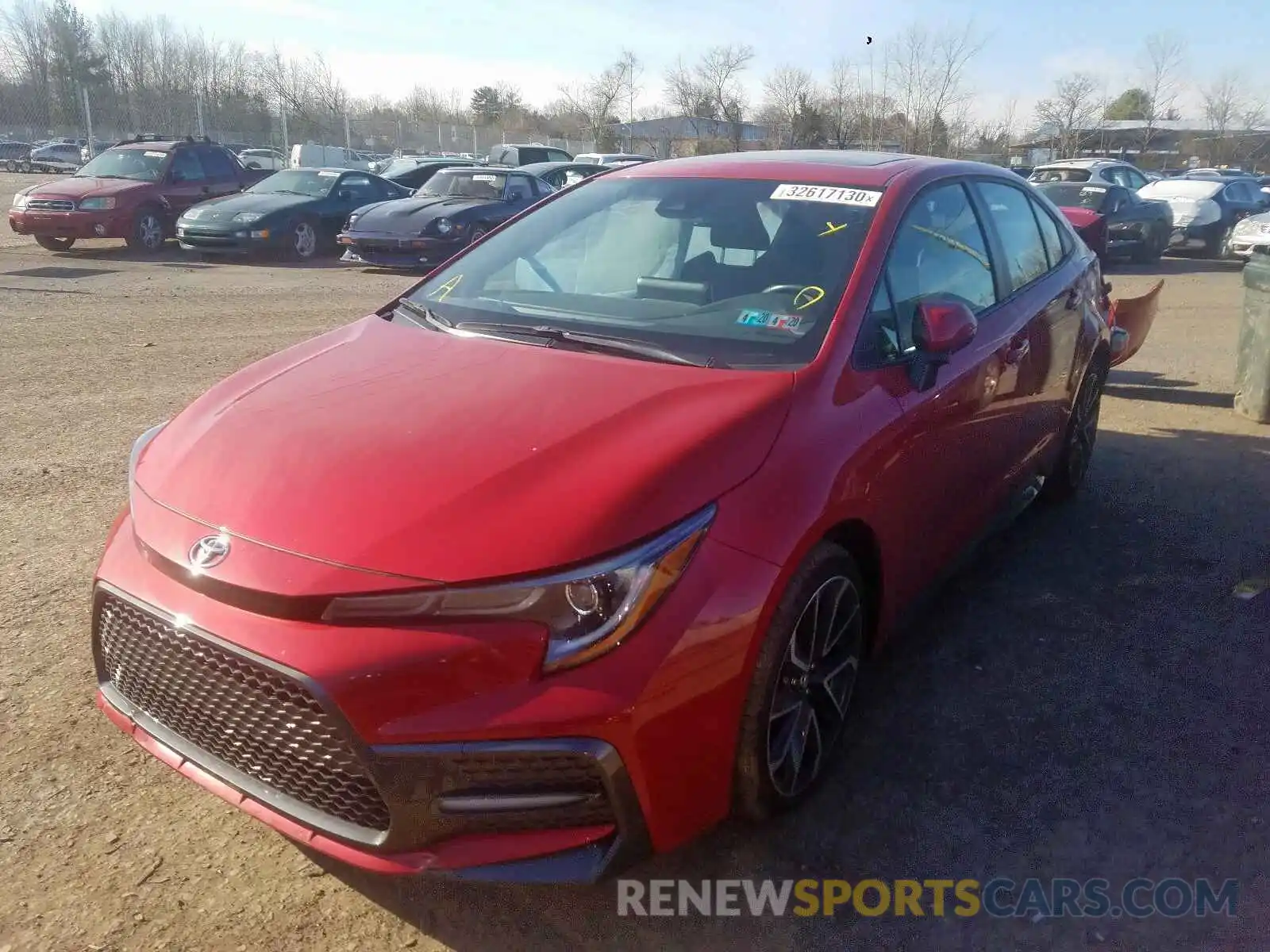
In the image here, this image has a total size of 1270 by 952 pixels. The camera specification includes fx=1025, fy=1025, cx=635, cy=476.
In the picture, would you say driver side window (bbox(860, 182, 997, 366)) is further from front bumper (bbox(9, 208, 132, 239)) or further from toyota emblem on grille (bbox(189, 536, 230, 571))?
front bumper (bbox(9, 208, 132, 239))

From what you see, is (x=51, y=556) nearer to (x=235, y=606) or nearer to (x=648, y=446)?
(x=235, y=606)

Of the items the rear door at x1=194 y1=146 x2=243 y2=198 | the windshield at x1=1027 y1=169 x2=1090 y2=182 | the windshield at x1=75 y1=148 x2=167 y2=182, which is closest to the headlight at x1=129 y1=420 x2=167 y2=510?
the windshield at x1=75 y1=148 x2=167 y2=182

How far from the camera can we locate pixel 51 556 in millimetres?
4160

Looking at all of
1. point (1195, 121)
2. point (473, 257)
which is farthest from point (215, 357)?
point (1195, 121)

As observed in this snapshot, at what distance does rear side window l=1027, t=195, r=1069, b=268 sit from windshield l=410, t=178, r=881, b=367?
67.2 inches

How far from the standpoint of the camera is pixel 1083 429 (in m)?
5.20

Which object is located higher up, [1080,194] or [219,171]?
[219,171]

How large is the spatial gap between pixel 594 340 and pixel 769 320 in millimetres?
527

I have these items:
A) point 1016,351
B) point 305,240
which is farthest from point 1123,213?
point 1016,351

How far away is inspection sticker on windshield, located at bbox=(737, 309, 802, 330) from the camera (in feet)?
9.87

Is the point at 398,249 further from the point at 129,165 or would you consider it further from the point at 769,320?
the point at 769,320

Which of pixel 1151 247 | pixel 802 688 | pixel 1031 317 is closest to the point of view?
pixel 802 688

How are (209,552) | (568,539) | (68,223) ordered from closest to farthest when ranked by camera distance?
(568,539) < (209,552) < (68,223)

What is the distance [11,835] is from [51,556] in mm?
1842
